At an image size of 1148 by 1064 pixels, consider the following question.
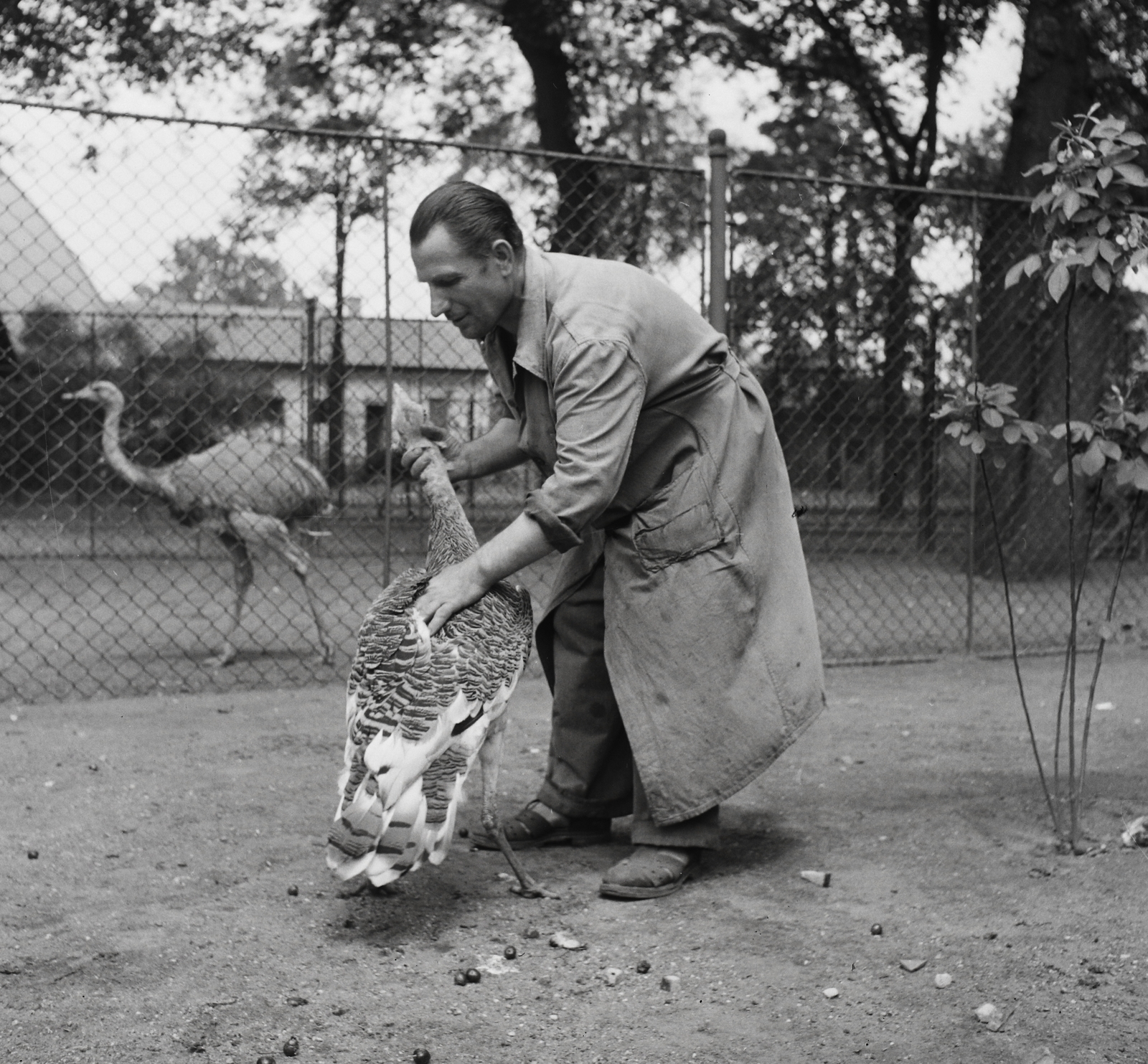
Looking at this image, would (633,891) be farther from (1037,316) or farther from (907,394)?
(907,394)

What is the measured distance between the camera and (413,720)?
311 centimetres

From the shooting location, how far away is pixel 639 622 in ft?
12.1

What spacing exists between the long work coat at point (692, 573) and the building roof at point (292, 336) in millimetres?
3264

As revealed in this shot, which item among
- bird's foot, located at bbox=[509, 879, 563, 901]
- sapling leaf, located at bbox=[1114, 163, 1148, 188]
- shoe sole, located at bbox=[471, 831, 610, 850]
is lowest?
→ shoe sole, located at bbox=[471, 831, 610, 850]

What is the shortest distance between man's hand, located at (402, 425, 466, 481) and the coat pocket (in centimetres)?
61

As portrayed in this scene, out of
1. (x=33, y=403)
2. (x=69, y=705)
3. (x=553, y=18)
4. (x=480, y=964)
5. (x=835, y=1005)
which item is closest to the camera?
(x=835, y=1005)

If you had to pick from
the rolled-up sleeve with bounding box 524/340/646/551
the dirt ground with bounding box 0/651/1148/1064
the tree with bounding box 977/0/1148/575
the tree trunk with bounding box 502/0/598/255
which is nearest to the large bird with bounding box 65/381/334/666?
the dirt ground with bounding box 0/651/1148/1064

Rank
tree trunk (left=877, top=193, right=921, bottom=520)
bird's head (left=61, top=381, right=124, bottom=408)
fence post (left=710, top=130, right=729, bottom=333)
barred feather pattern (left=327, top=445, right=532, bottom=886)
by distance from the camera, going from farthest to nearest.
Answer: tree trunk (left=877, top=193, right=921, bottom=520) < bird's head (left=61, top=381, right=124, bottom=408) < fence post (left=710, top=130, right=729, bottom=333) < barred feather pattern (left=327, top=445, right=532, bottom=886)

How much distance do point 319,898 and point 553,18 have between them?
11705 mm

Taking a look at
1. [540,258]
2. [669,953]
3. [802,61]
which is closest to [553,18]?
[802,61]

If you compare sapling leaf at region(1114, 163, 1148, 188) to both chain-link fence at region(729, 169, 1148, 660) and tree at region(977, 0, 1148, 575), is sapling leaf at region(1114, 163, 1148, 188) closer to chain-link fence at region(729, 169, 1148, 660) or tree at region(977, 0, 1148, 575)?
chain-link fence at region(729, 169, 1148, 660)

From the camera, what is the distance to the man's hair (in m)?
3.21

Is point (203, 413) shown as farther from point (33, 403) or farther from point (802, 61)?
point (802, 61)

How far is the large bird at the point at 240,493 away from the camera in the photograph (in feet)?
24.7
